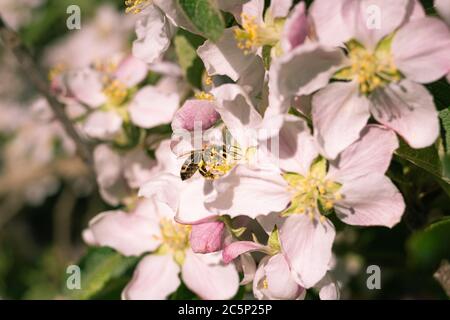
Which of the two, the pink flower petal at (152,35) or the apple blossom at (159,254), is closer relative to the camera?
the pink flower petal at (152,35)

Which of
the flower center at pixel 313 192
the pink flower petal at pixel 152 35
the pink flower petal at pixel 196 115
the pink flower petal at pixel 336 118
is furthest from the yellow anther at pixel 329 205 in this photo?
the pink flower petal at pixel 152 35

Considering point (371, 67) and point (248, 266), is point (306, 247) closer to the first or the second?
point (248, 266)

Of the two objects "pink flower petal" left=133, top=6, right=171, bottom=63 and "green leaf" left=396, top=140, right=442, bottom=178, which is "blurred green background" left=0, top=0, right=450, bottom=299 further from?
"pink flower petal" left=133, top=6, right=171, bottom=63

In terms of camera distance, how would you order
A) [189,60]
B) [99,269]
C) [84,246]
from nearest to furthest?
1. [189,60]
2. [99,269]
3. [84,246]

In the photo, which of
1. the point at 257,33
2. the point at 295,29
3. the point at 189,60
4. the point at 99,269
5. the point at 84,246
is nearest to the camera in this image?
the point at 295,29

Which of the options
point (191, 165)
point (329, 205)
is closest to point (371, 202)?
Result: point (329, 205)

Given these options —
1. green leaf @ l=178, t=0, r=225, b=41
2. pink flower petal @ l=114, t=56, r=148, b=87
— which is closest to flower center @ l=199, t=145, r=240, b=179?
green leaf @ l=178, t=0, r=225, b=41

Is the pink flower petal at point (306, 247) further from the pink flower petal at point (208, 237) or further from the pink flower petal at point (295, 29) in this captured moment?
the pink flower petal at point (295, 29)
